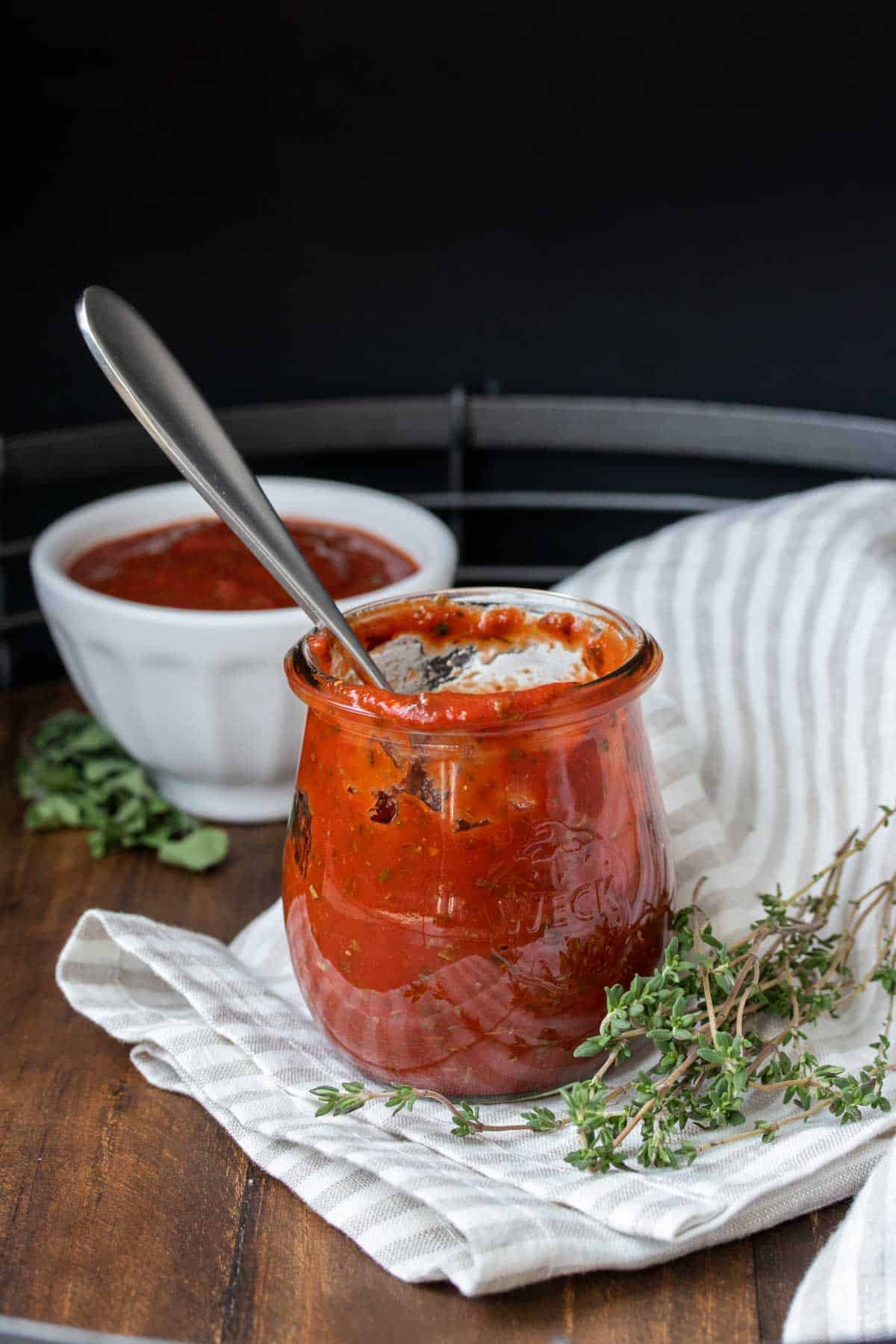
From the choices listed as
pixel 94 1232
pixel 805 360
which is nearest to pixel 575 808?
pixel 94 1232

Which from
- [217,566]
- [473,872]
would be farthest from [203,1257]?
[217,566]

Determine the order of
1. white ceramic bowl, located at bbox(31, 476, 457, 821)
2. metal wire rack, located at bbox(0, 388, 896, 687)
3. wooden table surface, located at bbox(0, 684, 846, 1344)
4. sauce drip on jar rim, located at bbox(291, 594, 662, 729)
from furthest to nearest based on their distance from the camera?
1. metal wire rack, located at bbox(0, 388, 896, 687)
2. white ceramic bowl, located at bbox(31, 476, 457, 821)
3. sauce drip on jar rim, located at bbox(291, 594, 662, 729)
4. wooden table surface, located at bbox(0, 684, 846, 1344)

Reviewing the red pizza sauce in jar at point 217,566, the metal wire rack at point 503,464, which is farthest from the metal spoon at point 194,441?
the metal wire rack at point 503,464

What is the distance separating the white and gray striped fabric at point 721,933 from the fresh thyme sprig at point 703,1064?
0.01m

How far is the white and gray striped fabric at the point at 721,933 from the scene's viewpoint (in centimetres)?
58

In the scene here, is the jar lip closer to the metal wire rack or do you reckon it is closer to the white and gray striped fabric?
the white and gray striped fabric

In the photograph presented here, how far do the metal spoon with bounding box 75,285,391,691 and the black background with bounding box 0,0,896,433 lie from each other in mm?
773

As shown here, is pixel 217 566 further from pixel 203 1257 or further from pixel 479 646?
pixel 203 1257

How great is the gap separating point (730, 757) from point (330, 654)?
352 mm

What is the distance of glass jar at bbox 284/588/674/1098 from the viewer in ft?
2.05

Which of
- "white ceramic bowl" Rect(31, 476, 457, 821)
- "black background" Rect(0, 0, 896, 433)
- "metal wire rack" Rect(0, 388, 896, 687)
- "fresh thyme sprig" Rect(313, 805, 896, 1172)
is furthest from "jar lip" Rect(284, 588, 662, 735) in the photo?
"black background" Rect(0, 0, 896, 433)

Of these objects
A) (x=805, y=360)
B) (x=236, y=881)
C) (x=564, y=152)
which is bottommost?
(x=236, y=881)

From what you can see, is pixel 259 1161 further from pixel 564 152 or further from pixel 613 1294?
pixel 564 152

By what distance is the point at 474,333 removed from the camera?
1.48 metres
